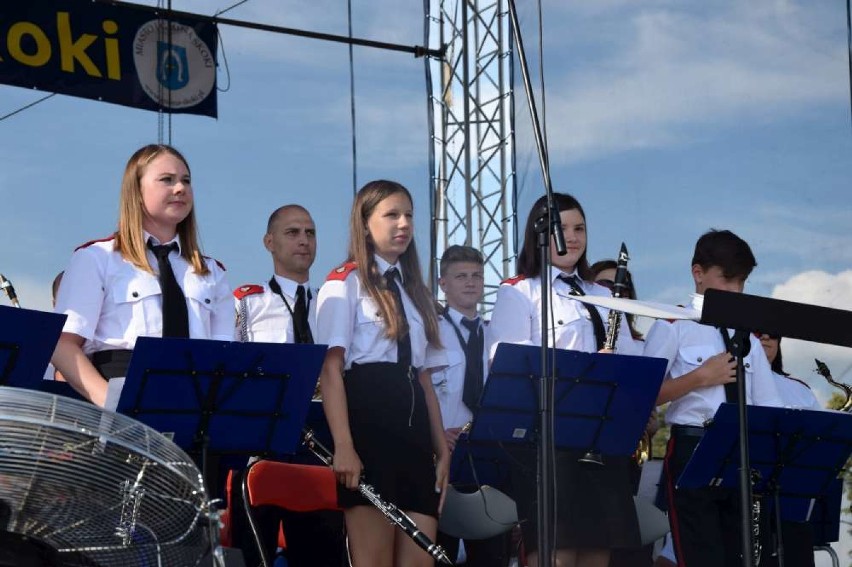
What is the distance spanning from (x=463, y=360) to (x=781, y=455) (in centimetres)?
174

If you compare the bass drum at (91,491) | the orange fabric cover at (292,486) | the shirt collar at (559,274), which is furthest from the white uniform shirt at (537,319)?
the bass drum at (91,491)

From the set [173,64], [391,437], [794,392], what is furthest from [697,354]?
[173,64]

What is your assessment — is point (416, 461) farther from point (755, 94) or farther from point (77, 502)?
point (755, 94)

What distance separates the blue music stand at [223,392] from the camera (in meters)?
3.52

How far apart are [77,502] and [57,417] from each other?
18 cm

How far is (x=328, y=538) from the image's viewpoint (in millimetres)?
5414

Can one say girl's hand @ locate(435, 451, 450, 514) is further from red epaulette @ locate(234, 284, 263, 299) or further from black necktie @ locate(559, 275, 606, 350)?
red epaulette @ locate(234, 284, 263, 299)

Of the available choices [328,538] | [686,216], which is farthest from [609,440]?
[686,216]

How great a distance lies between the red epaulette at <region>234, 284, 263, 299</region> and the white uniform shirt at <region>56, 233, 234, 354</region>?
64.3 inches

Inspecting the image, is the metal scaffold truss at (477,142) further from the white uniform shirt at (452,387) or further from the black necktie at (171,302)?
the black necktie at (171,302)

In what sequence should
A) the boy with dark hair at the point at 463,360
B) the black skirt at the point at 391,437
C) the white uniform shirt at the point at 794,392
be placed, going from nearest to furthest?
the black skirt at the point at 391,437
the boy with dark hair at the point at 463,360
the white uniform shirt at the point at 794,392

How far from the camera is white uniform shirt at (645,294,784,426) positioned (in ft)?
16.2

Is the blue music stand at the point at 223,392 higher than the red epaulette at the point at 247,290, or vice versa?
the red epaulette at the point at 247,290

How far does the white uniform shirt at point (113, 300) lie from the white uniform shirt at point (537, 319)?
1.28 meters
